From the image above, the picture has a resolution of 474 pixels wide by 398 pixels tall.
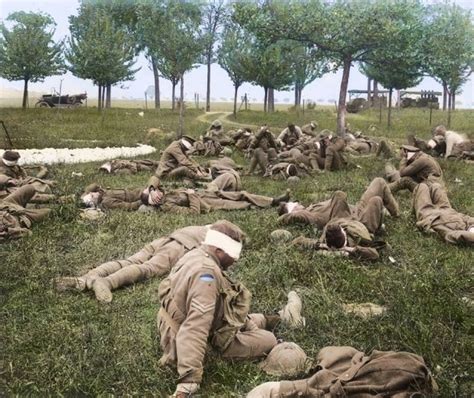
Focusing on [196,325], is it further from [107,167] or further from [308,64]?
[308,64]

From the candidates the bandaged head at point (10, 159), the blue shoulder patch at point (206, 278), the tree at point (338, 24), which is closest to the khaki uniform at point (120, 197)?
the bandaged head at point (10, 159)

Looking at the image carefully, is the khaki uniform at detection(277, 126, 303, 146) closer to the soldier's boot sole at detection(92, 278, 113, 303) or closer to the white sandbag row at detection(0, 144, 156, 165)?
the white sandbag row at detection(0, 144, 156, 165)

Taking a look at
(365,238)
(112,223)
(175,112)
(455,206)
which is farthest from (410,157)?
(175,112)

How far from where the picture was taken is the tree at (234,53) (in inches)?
335

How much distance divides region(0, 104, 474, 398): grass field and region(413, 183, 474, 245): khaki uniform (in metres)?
0.19

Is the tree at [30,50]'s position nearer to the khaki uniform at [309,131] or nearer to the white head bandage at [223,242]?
the white head bandage at [223,242]

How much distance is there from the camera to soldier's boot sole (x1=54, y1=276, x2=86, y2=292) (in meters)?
5.06

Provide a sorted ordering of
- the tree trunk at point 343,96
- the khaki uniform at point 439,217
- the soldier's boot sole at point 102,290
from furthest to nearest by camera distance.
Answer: the tree trunk at point 343,96 → the khaki uniform at point 439,217 → the soldier's boot sole at point 102,290

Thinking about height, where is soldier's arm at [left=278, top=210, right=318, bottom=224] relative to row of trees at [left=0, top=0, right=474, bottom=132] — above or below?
below

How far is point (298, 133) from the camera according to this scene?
14.7 metres

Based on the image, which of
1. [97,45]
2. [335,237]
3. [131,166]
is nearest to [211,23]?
[97,45]

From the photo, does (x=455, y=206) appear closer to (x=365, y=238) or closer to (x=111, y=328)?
(x=365, y=238)

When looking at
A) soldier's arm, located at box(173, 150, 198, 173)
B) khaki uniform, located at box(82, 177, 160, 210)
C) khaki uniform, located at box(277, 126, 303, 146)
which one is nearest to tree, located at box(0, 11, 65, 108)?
khaki uniform, located at box(82, 177, 160, 210)

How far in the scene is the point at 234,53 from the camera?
30.7ft
